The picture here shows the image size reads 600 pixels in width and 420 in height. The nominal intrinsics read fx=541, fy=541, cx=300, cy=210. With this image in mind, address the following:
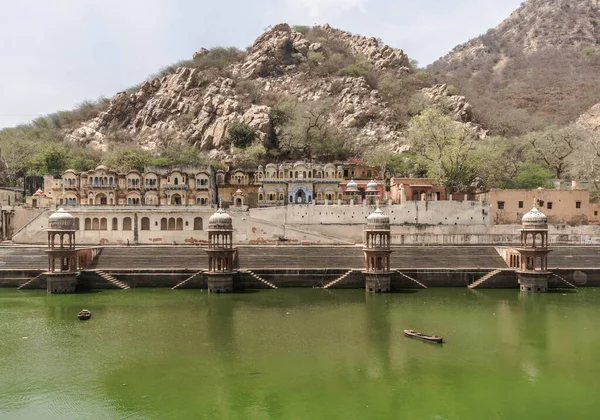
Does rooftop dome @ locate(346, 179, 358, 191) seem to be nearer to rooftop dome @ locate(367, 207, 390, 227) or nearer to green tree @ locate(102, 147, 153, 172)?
rooftop dome @ locate(367, 207, 390, 227)

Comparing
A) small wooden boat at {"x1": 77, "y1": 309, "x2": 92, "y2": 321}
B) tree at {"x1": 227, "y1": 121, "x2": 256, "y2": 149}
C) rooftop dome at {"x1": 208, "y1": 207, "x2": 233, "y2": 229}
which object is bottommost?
small wooden boat at {"x1": 77, "y1": 309, "x2": 92, "y2": 321}

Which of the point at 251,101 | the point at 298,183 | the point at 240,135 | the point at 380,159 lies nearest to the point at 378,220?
the point at 298,183

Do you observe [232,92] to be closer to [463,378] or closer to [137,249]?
[137,249]

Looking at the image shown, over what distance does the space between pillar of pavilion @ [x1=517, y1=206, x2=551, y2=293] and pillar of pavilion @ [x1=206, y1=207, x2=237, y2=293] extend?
1713cm

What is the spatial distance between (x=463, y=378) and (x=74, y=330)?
1521cm

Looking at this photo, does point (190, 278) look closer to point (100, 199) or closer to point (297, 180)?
point (297, 180)

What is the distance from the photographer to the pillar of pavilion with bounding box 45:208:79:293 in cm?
3070

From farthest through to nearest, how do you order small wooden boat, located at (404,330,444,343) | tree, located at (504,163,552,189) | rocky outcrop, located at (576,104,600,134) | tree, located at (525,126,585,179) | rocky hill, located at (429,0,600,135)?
rocky hill, located at (429,0,600,135) < rocky outcrop, located at (576,104,600,134) < tree, located at (525,126,585,179) < tree, located at (504,163,552,189) < small wooden boat, located at (404,330,444,343)

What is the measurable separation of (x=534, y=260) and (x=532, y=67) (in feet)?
275

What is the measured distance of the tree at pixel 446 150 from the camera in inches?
1880

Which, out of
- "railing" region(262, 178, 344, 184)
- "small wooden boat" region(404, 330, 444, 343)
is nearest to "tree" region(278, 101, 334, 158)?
"railing" region(262, 178, 344, 184)

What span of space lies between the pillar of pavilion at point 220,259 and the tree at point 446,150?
76.2 feet

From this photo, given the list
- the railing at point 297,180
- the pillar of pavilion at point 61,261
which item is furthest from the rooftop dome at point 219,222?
the railing at point 297,180

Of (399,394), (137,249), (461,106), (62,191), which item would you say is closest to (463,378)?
(399,394)
